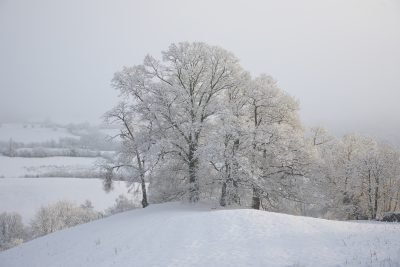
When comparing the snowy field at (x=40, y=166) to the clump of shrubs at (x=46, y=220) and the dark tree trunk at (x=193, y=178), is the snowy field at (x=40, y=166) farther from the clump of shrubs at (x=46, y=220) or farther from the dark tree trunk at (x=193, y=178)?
the dark tree trunk at (x=193, y=178)

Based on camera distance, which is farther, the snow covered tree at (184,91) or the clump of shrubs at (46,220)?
the clump of shrubs at (46,220)

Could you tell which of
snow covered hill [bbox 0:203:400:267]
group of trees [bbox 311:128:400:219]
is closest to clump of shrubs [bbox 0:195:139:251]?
group of trees [bbox 311:128:400:219]

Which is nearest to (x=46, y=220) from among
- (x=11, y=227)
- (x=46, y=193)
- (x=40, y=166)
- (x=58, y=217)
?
(x=58, y=217)

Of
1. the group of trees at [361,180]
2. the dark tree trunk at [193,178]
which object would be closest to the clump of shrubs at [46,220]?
the group of trees at [361,180]

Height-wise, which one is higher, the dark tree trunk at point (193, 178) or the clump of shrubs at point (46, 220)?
the dark tree trunk at point (193, 178)

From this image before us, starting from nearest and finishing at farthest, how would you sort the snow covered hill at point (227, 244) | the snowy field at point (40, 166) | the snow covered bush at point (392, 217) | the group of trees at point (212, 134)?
the snow covered hill at point (227, 244)
the group of trees at point (212, 134)
the snow covered bush at point (392, 217)
the snowy field at point (40, 166)

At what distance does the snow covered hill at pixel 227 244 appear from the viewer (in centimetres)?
1374

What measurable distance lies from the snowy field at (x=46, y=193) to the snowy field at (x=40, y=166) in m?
19.1

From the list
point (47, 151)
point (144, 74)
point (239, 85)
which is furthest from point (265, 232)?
point (47, 151)

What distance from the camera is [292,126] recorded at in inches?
1284

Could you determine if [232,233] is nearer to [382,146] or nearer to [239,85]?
[239,85]

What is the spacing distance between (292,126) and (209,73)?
29.1 ft

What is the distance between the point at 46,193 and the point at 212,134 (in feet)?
297

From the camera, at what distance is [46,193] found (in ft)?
342
